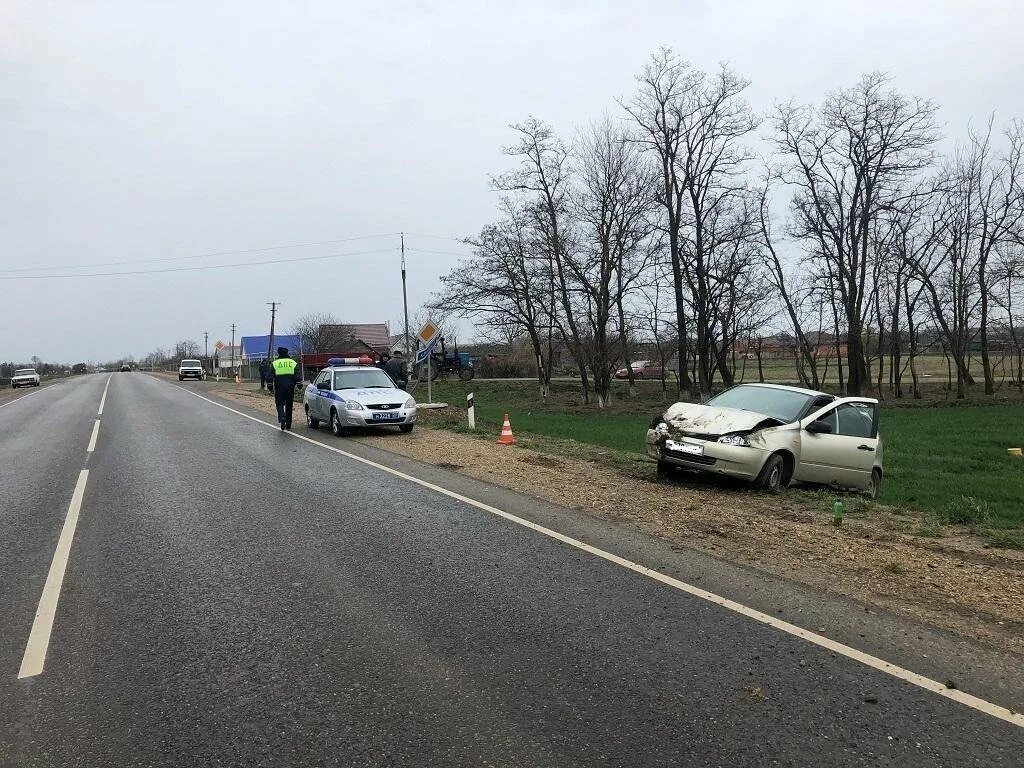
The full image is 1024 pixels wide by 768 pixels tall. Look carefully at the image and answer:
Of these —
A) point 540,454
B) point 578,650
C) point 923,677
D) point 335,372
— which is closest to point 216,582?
point 578,650

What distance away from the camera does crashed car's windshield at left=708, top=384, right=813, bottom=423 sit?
9.16 m

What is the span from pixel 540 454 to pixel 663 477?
10.3 feet

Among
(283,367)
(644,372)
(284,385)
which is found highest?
(283,367)

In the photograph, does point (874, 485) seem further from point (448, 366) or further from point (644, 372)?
point (644, 372)

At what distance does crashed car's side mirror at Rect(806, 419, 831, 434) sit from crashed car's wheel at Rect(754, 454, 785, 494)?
641 mm

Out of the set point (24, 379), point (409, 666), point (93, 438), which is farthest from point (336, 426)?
point (24, 379)

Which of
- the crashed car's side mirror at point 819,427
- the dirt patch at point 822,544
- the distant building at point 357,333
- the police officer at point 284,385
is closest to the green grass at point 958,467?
the crashed car's side mirror at point 819,427

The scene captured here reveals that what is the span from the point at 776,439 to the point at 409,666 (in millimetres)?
6481

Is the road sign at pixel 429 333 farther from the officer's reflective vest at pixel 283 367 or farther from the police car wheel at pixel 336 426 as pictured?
the police car wheel at pixel 336 426

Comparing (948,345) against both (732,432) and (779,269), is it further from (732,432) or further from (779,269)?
(732,432)

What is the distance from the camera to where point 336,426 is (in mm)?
14891

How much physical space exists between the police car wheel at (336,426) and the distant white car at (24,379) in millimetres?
44212

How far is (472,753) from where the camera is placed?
9.20ft

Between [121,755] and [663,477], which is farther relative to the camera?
[663,477]
